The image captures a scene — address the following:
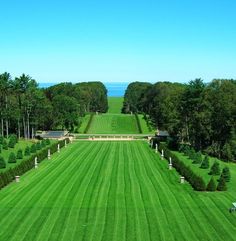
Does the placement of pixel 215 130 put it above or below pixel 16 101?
below

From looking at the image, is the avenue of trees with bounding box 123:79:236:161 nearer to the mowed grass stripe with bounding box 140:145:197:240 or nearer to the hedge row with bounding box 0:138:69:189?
the mowed grass stripe with bounding box 140:145:197:240

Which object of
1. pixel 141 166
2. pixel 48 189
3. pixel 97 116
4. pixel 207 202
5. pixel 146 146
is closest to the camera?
pixel 207 202

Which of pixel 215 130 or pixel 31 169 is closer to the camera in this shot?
pixel 31 169

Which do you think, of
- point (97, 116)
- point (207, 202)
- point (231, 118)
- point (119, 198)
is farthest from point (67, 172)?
point (97, 116)

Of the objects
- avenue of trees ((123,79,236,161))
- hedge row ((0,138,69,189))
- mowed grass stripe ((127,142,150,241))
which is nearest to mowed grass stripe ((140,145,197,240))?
mowed grass stripe ((127,142,150,241))

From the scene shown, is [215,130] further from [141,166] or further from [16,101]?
[16,101]

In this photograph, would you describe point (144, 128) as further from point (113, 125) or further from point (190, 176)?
point (190, 176)

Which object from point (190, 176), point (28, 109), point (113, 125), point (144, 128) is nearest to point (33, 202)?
point (190, 176)
